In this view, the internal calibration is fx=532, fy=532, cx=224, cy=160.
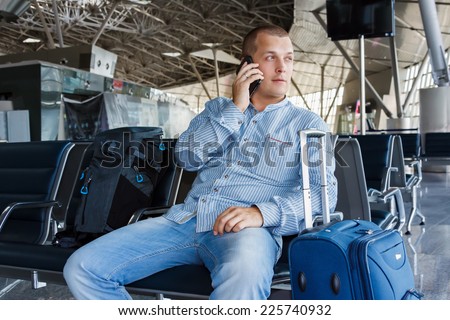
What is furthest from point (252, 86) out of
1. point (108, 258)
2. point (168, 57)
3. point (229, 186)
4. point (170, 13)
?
point (168, 57)

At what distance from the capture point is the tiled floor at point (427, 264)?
3.47 meters

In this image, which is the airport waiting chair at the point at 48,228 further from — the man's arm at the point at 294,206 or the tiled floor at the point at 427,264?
the man's arm at the point at 294,206

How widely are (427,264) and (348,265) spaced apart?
2893 mm

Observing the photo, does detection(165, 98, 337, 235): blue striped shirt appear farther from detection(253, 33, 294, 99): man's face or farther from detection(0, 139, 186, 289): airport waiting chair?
detection(0, 139, 186, 289): airport waiting chair

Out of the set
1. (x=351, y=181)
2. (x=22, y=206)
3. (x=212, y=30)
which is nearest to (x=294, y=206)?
(x=351, y=181)

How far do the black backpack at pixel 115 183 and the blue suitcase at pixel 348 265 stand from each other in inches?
47.0

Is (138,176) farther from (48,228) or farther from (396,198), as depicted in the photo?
(396,198)

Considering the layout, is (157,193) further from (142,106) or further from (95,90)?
(142,106)

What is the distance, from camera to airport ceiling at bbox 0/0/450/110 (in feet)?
78.5

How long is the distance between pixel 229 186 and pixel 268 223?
0.93 feet

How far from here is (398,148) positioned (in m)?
4.79

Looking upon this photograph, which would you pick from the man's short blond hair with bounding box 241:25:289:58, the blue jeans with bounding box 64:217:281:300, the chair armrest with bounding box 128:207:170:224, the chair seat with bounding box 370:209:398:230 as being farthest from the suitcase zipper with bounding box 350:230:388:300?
the chair seat with bounding box 370:209:398:230

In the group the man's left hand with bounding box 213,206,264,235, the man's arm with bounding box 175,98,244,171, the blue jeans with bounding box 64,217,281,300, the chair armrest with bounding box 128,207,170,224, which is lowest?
the blue jeans with bounding box 64,217,281,300

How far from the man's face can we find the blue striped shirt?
0.31ft
